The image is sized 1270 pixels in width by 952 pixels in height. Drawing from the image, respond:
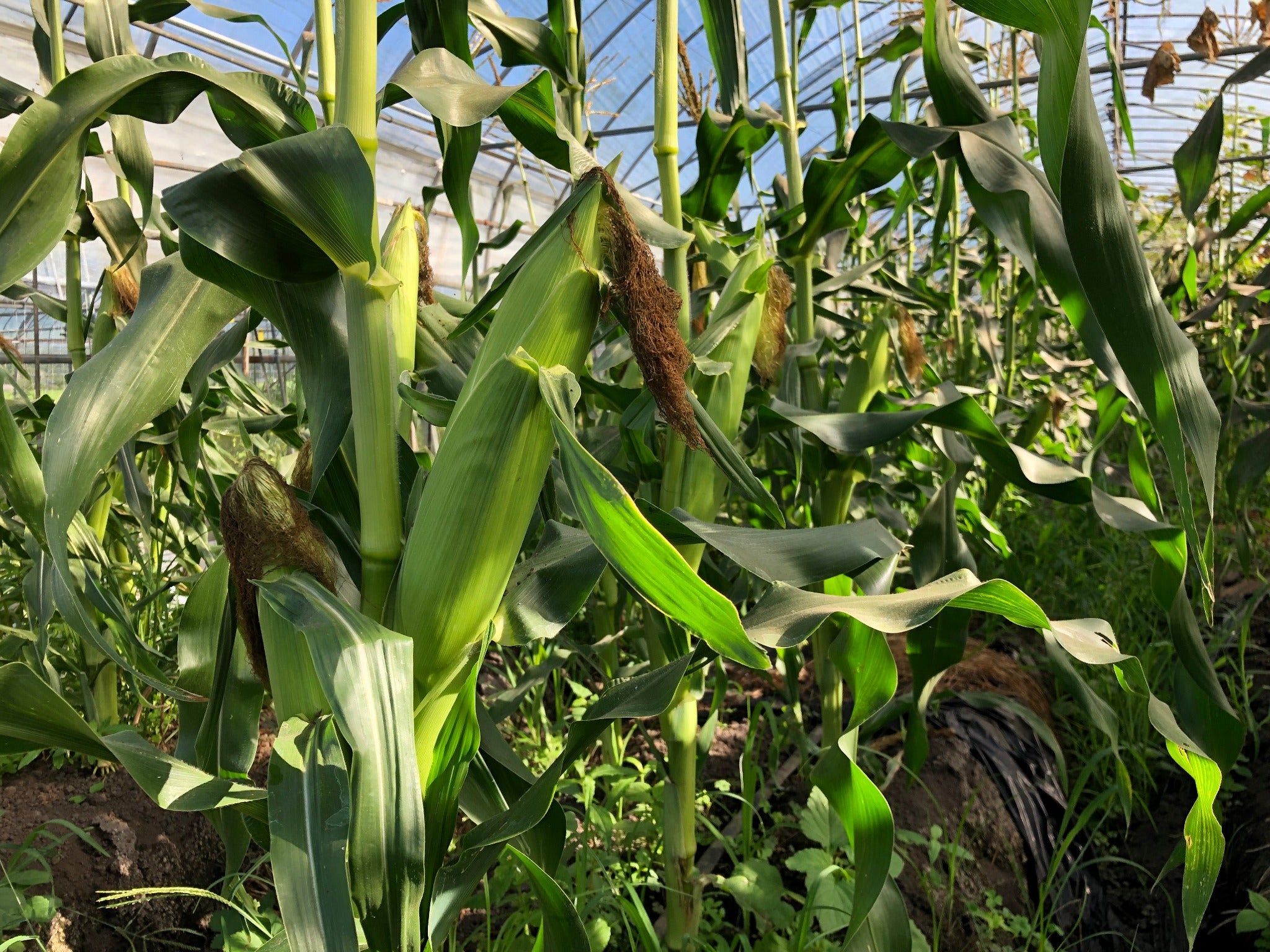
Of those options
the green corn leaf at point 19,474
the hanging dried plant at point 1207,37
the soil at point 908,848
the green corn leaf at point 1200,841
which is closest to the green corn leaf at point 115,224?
the green corn leaf at point 19,474

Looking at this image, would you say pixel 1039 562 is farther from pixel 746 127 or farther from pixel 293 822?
pixel 293 822

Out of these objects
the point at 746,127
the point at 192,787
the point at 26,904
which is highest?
the point at 746,127

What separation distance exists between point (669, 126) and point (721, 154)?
1.07 feet

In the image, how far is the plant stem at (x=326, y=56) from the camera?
85cm

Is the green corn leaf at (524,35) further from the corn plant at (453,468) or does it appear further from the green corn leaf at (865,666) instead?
the green corn leaf at (865,666)

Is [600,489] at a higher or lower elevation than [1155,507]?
higher

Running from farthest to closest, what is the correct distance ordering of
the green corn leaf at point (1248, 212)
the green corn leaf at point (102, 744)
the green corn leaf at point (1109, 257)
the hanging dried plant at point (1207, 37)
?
1. the hanging dried plant at point (1207, 37)
2. the green corn leaf at point (1248, 212)
3. the green corn leaf at point (102, 744)
4. the green corn leaf at point (1109, 257)

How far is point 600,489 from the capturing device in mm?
553

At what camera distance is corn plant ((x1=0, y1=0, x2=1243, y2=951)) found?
0.60 meters

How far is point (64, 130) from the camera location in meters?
0.63

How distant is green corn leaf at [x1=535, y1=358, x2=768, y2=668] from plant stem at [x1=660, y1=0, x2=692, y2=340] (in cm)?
54

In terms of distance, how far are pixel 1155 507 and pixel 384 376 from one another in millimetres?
1145

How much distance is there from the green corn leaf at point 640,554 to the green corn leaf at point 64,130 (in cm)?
39

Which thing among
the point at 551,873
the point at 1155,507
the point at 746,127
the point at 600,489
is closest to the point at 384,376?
the point at 600,489
